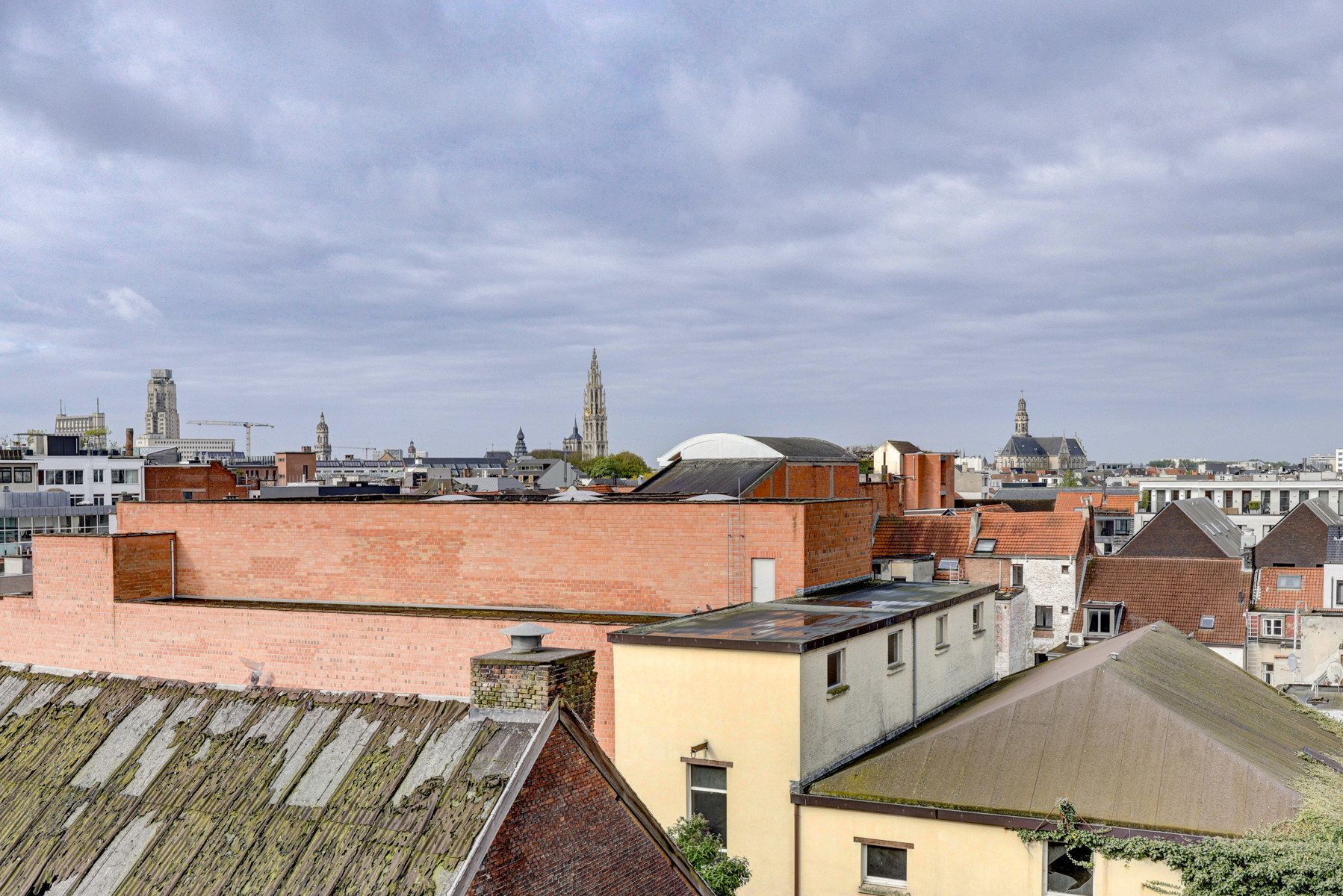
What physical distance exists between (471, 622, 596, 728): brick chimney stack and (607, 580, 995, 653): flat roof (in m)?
5.77

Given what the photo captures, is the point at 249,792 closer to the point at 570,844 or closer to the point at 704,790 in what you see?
the point at 570,844

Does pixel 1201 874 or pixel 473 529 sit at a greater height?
pixel 473 529

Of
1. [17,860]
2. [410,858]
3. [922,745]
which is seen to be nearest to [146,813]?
[17,860]

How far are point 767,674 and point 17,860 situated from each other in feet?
36.6

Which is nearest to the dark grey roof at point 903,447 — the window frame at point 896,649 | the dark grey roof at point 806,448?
the dark grey roof at point 806,448

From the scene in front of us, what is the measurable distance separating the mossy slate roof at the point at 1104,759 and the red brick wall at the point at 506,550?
6.29 meters

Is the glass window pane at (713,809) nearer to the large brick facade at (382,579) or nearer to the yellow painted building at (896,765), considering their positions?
the yellow painted building at (896,765)

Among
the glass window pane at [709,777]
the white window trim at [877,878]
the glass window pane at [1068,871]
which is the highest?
the glass window pane at [709,777]

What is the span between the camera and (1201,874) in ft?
49.7

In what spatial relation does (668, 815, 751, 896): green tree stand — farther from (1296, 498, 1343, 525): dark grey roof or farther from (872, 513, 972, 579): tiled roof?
(1296, 498, 1343, 525): dark grey roof

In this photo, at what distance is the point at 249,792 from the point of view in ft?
40.9

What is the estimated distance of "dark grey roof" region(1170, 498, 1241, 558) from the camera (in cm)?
6450

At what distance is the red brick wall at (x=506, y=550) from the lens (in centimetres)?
2558

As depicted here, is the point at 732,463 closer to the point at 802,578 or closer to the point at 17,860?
the point at 802,578
